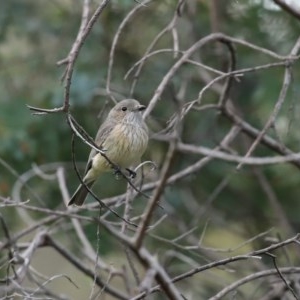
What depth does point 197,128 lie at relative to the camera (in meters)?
7.50

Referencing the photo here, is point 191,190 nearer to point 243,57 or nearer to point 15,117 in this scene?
point 243,57

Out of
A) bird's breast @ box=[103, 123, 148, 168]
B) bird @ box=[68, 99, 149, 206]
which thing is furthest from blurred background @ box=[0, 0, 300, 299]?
bird's breast @ box=[103, 123, 148, 168]

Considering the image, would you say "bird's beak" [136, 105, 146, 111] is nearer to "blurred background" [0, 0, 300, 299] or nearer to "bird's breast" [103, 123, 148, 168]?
"bird's breast" [103, 123, 148, 168]

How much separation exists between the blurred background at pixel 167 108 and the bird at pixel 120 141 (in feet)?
3.85

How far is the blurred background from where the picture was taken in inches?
274

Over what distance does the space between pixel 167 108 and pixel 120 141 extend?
81.8 inches

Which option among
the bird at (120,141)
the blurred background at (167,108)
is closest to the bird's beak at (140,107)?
the bird at (120,141)

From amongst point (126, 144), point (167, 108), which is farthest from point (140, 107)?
point (167, 108)

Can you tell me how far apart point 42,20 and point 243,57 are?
162cm

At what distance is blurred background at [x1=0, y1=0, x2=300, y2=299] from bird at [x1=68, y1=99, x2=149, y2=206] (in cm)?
117

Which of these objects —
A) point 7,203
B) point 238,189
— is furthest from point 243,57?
point 7,203

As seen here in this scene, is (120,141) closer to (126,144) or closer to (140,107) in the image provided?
(126,144)

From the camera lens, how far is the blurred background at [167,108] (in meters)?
6.97

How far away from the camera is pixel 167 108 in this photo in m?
7.46
